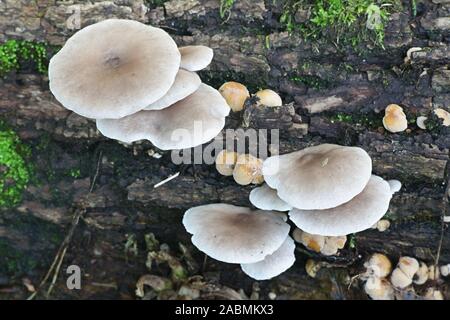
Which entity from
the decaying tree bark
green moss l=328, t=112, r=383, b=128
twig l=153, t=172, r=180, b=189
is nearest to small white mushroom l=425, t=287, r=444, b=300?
the decaying tree bark

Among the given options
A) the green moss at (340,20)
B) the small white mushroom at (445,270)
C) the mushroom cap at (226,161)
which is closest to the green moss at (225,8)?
the green moss at (340,20)

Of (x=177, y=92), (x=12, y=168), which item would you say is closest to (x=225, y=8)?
(x=177, y=92)

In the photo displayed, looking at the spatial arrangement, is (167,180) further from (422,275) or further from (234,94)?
(422,275)

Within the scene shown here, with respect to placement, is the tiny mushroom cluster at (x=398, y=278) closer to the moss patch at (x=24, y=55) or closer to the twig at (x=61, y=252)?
the twig at (x=61, y=252)

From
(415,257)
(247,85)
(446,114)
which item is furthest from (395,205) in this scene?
(247,85)

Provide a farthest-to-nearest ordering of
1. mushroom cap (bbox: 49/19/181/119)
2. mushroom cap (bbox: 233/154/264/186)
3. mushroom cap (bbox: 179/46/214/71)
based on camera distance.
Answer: mushroom cap (bbox: 233/154/264/186), mushroom cap (bbox: 179/46/214/71), mushroom cap (bbox: 49/19/181/119)

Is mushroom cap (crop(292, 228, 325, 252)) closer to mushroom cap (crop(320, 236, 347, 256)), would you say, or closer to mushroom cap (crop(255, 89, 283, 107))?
mushroom cap (crop(320, 236, 347, 256))
